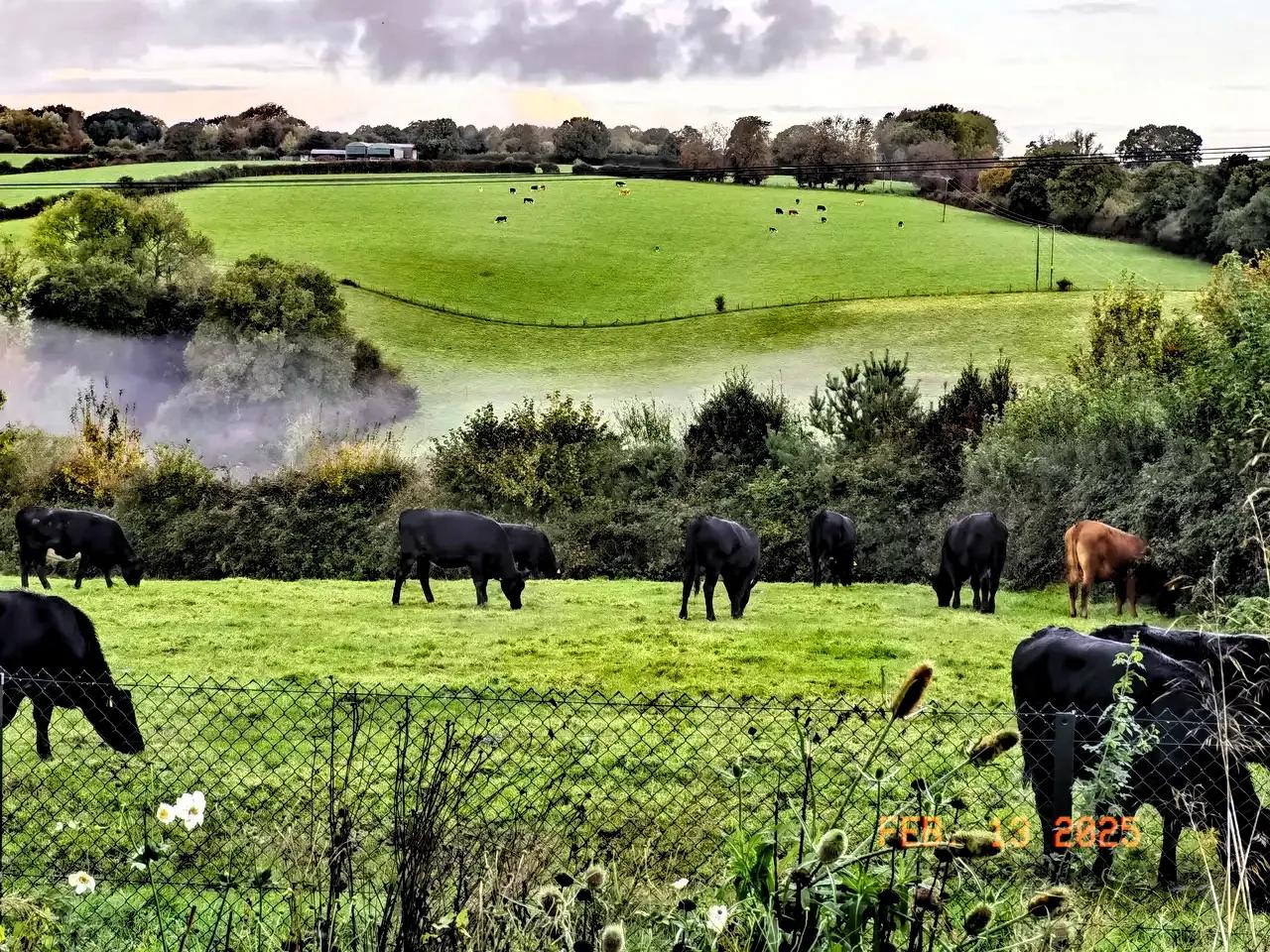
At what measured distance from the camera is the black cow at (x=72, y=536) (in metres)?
22.0

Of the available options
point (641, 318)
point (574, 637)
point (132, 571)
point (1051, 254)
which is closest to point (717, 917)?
point (574, 637)

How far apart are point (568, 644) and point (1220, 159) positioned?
24.8 meters

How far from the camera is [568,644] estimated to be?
17094 millimetres

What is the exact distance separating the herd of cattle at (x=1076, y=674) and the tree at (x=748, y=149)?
892 inches

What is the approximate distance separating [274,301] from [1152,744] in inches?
1234

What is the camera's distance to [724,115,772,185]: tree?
135 feet

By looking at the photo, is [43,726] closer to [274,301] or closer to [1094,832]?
[1094,832]

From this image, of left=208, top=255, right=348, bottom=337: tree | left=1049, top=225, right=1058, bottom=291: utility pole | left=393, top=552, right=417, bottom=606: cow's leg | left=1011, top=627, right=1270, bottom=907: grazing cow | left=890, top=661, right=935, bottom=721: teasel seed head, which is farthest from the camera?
left=1049, top=225, right=1058, bottom=291: utility pole

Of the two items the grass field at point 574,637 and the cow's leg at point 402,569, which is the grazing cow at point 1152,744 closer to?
the grass field at point 574,637

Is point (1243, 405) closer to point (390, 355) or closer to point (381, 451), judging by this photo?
point (381, 451)

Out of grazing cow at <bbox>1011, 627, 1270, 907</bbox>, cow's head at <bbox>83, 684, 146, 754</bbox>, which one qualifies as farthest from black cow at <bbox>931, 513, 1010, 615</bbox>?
cow's head at <bbox>83, 684, 146, 754</bbox>

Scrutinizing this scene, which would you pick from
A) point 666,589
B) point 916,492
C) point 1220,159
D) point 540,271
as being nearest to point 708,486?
point 916,492

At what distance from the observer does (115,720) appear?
34.5ft

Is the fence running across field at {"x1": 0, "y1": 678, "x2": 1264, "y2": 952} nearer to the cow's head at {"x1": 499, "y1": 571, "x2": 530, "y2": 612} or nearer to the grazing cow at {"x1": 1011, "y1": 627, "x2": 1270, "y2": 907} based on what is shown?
the grazing cow at {"x1": 1011, "y1": 627, "x2": 1270, "y2": 907}
